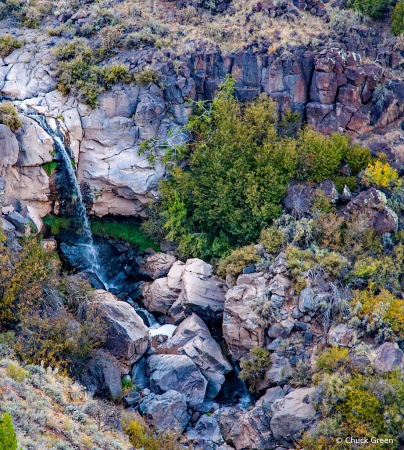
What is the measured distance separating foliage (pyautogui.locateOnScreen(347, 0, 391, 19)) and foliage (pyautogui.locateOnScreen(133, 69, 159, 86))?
44.3ft

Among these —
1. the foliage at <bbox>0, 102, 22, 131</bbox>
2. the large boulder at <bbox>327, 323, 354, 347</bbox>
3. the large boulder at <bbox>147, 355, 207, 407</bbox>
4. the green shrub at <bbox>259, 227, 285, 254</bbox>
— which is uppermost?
the foliage at <bbox>0, 102, 22, 131</bbox>

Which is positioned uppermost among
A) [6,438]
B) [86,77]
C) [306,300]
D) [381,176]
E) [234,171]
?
[86,77]

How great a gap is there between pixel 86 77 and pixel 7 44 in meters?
5.45

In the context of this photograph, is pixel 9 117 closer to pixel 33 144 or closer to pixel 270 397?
pixel 33 144

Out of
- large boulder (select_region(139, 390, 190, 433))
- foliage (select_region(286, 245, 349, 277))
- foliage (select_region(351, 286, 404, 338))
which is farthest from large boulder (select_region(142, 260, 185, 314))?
foliage (select_region(351, 286, 404, 338))

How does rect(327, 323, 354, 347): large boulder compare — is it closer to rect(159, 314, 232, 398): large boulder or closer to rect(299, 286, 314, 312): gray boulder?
rect(299, 286, 314, 312): gray boulder

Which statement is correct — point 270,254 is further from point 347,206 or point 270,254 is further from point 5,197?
point 5,197

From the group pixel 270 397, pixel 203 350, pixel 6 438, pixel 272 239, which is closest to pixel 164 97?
pixel 272 239

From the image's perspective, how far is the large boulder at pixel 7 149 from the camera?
55.5ft

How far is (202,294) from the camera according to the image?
17922mm

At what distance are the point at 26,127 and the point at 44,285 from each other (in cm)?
783

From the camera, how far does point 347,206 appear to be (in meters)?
18.0

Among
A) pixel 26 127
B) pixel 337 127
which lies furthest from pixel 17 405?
pixel 337 127

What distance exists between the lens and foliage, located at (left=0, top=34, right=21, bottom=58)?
22109mm
